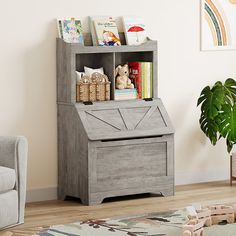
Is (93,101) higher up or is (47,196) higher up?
(93,101)

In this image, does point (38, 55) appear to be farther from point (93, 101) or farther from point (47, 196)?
point (47, 196)

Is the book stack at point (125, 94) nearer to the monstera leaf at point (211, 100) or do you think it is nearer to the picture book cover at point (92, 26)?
the picture book cover at point (92, 26)

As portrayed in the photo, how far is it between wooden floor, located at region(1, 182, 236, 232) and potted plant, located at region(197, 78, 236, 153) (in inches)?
18.9

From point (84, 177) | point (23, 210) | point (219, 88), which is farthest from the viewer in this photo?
point (219, 88)

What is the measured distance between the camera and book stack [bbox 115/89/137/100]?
22.2 feet

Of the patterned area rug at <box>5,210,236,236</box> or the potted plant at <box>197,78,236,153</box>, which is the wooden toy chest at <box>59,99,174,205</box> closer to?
the potted plant at <box>197,78,236,153</box>

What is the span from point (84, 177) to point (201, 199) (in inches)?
38.2

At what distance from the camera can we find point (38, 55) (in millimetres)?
Result: 6605

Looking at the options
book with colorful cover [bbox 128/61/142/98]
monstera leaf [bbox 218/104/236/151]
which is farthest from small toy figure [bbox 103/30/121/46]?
monstera leaf [bbox 218/104/236/151]

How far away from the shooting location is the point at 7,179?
5.61 m

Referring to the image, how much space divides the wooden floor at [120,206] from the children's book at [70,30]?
1.30 metres

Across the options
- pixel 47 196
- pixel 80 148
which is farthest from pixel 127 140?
pixel 47 196

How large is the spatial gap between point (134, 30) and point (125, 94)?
0.55 meters

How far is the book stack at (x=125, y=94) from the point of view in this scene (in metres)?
6.78
